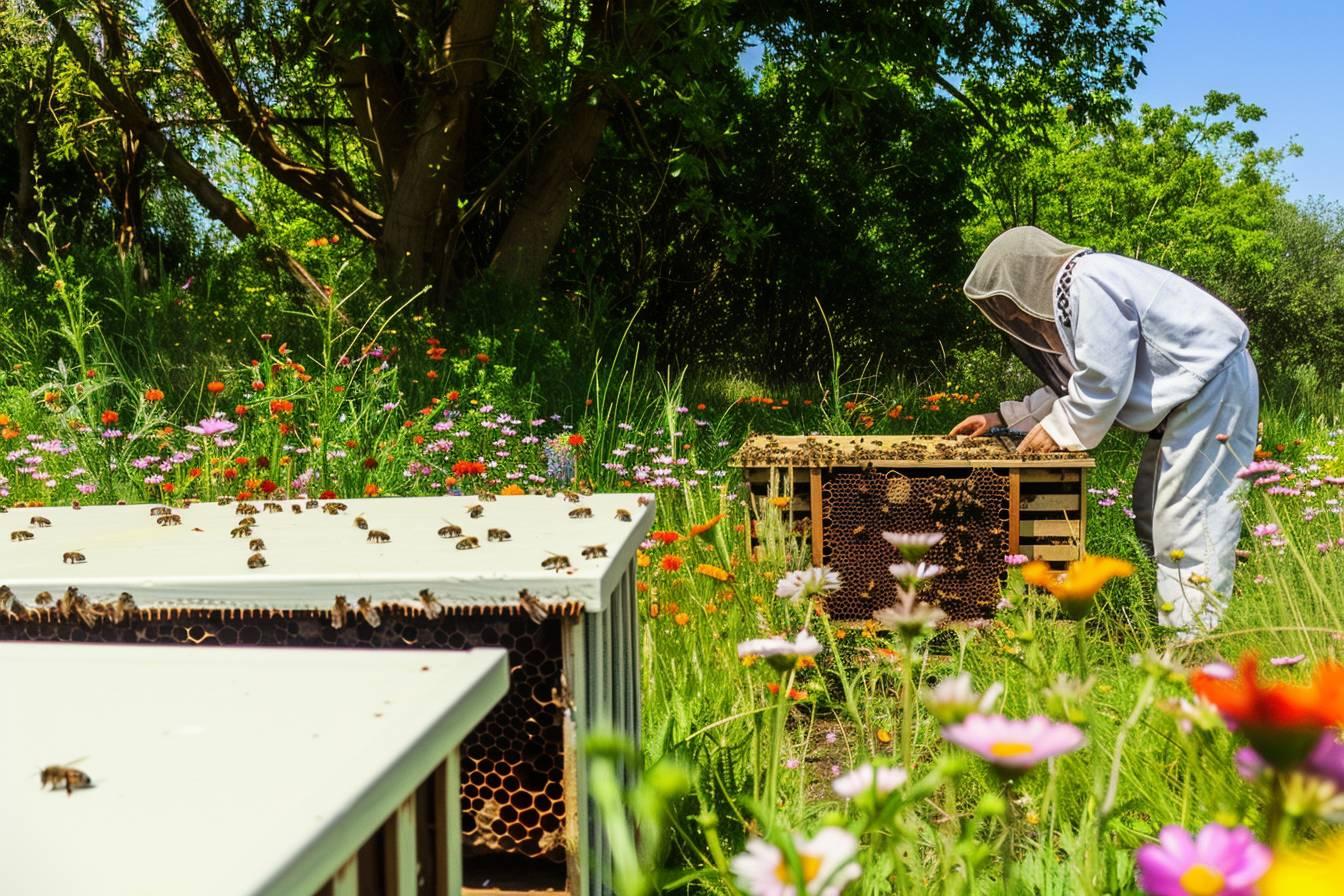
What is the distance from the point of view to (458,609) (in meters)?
1.29

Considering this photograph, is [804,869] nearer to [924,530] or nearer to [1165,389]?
[924,530]

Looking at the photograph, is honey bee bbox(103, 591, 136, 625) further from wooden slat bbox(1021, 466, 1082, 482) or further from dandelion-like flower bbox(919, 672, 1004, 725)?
wooden slat bbox(1021, 466, 1082, 482)

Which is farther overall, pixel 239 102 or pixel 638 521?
pixel 239 102

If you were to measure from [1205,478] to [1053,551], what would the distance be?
1.98 feet

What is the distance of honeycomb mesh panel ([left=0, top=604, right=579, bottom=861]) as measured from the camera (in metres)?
1.35

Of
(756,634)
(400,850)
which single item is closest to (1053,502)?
(756,634)

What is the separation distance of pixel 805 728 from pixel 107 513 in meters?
2.02

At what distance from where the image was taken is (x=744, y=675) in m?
2.73

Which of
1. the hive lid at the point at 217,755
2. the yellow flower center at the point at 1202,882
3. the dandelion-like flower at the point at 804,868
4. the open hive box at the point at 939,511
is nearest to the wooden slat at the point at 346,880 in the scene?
the hive lid at the point at 217,755

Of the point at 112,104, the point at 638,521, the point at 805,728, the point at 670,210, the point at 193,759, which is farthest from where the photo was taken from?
the point at 670,210

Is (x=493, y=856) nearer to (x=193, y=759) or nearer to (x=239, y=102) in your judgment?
(x=193, y=759)

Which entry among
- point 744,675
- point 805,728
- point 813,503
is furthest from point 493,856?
point 813,503

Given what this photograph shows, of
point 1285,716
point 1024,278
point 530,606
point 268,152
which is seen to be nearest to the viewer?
point 1285,716

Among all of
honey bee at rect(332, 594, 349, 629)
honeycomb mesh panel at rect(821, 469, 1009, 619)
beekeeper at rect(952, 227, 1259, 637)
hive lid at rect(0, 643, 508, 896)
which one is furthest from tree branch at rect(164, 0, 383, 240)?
hive lid at rect(0, 643, 508, 896)
